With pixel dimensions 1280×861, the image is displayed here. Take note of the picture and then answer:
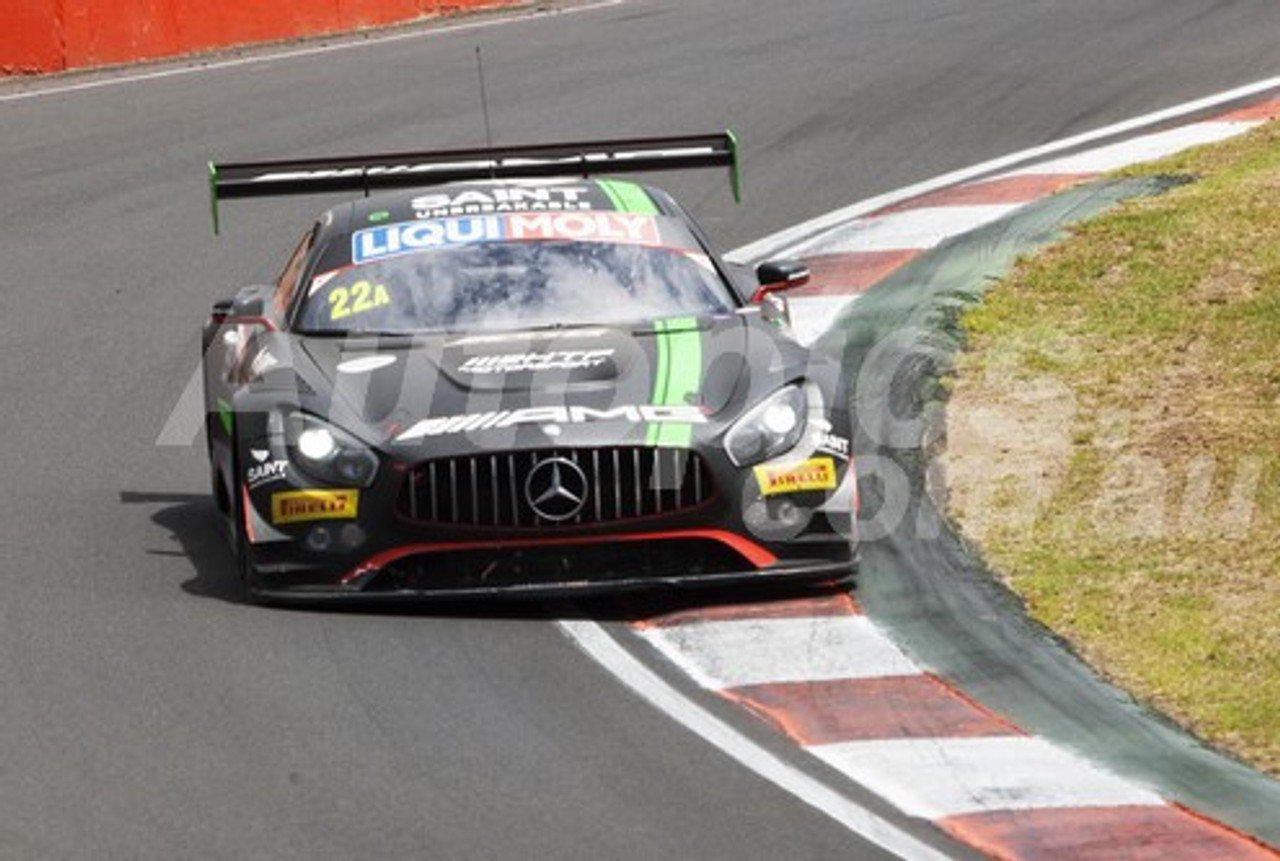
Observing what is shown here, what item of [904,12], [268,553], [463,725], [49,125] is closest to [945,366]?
[268,553]

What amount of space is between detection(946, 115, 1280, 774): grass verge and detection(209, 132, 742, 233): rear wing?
4.71 feet

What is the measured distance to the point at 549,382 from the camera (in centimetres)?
970

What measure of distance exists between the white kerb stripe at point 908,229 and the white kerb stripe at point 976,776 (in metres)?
7.33

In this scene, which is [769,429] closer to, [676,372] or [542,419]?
[676,372]

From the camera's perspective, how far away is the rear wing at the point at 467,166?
37.2ft

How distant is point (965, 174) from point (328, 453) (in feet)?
27.7

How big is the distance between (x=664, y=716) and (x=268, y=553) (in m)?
1.72

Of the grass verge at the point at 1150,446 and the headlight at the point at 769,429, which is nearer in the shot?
the grass verge at the point at 1150,446

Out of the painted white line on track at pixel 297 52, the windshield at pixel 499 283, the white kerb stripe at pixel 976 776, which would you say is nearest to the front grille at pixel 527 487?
the windshield at pixel 499 283

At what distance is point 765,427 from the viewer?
9602 millimetres

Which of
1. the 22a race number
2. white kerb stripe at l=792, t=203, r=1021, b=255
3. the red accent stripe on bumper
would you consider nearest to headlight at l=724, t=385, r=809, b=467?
the red accent stripe on bumper

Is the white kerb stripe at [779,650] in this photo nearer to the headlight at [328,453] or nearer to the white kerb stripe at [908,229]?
the headlight at [328,453]

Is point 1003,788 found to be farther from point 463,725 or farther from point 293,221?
point 293,221

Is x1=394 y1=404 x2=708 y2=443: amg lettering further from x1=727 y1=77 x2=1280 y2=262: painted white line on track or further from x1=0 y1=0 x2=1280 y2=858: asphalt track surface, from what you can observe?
x1=727 y1=77 x2=1280 y2=262: painted white line on track
